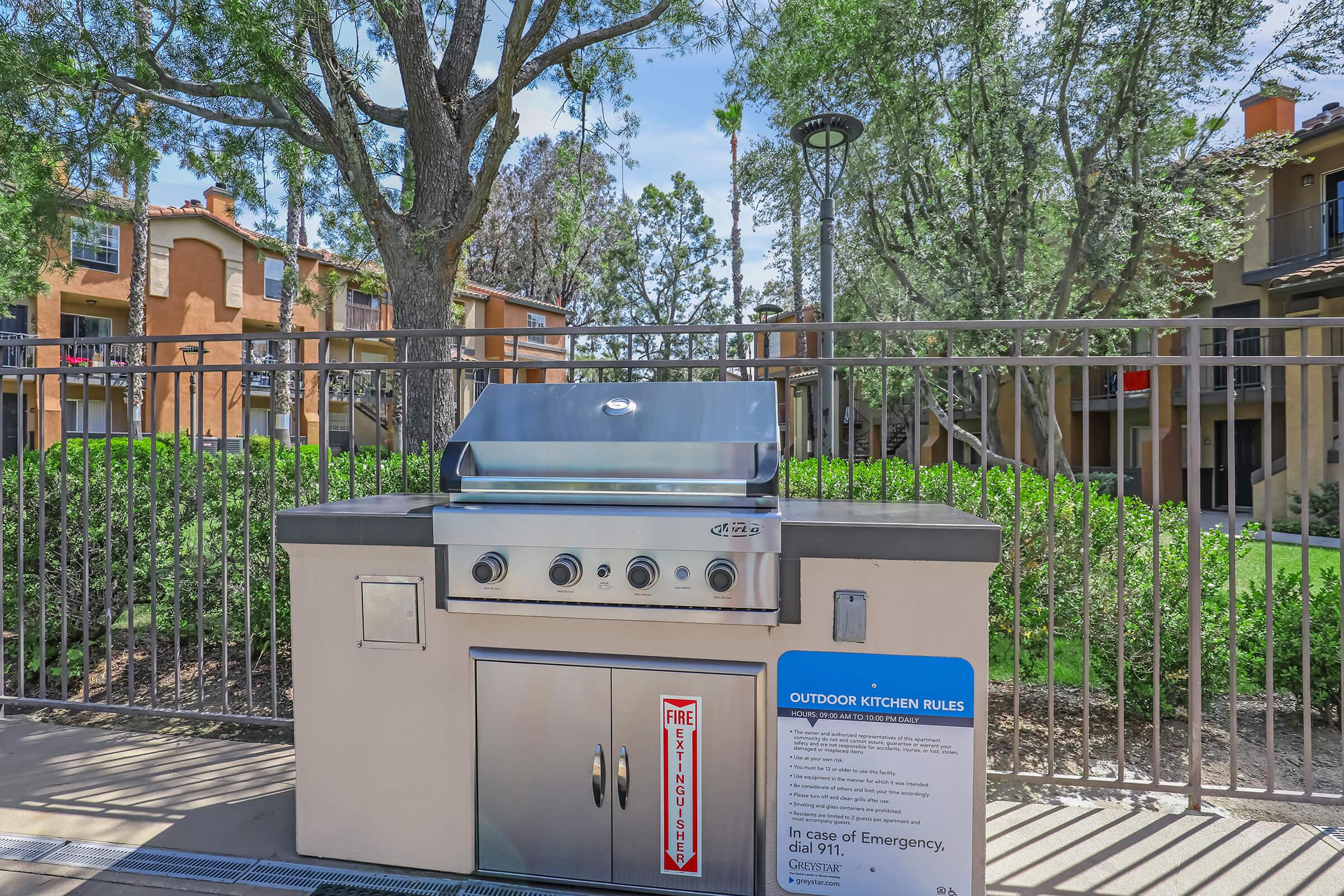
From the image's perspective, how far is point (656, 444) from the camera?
222 centimetres

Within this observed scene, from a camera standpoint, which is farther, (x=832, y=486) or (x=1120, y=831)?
(x=832, y=486)

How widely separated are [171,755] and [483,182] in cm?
441

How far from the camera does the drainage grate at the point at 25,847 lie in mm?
2561

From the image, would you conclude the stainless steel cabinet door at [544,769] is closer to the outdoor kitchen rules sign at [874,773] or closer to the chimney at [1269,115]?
the outdoor kitchen rules sign at [874,773]

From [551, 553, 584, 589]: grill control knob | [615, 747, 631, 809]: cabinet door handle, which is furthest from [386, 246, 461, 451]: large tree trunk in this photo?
[615, 747, 631, 809]: cabinet door handle

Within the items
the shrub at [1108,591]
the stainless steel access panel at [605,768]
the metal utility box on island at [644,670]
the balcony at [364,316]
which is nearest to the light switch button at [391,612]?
the metal utility box on island at [644,670]

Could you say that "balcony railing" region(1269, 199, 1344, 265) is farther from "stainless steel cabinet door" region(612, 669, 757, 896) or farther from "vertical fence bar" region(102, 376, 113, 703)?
"vertical fence bar" region(102, 376, 113, 703)

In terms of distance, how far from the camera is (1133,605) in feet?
11.8

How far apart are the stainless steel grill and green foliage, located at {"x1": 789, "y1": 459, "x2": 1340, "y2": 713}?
1672 millimetres

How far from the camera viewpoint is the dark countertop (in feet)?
6.68

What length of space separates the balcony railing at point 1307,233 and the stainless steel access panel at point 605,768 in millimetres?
17894

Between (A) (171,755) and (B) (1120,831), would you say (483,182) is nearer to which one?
(A) (171,755)

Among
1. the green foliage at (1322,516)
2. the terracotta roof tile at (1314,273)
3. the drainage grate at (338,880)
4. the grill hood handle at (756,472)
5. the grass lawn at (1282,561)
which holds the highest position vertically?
the terracotta roof tile at (1314,273)

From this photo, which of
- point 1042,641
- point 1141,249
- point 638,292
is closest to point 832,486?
point 1042,641
